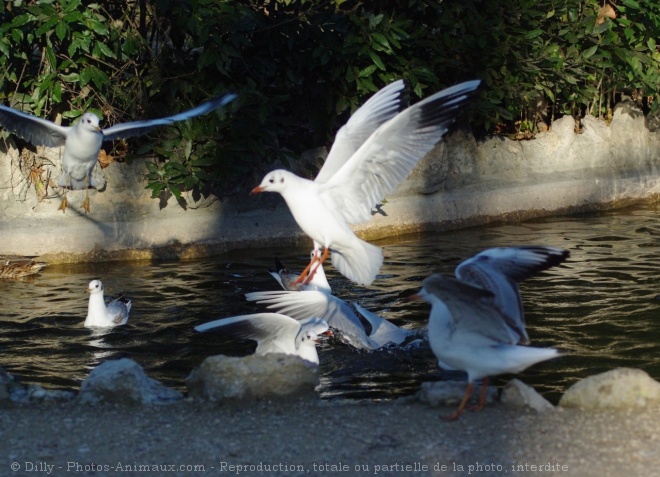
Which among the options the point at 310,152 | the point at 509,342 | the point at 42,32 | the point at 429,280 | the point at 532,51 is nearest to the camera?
the point at 429,280

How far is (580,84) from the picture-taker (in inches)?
507

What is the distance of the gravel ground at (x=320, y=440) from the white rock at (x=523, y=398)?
0.06m

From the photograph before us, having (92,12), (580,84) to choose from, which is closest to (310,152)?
(92,12)

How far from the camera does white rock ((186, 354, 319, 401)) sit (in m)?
5.46

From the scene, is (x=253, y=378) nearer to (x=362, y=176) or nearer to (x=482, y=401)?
(x=482, y=401)

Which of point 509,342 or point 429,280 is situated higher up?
point 429,280

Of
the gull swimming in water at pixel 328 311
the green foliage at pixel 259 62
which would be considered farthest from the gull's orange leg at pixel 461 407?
the green foliage at pixel 259 62

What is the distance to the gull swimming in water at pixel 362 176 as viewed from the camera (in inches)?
Result: 270

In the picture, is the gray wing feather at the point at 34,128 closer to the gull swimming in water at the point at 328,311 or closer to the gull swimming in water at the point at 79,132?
the gull swimming in water at the point at 79,132

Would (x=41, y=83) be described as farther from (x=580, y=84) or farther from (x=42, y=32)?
(x=580, y=84)

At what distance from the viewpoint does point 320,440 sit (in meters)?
4.86

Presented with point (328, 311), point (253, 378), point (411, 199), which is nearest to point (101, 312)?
point (328, 311)

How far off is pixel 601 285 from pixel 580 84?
4647 mm

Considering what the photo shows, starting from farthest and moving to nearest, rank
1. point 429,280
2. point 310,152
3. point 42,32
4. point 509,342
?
point 310,152, point 42,32, point 509,342, point 429,280
